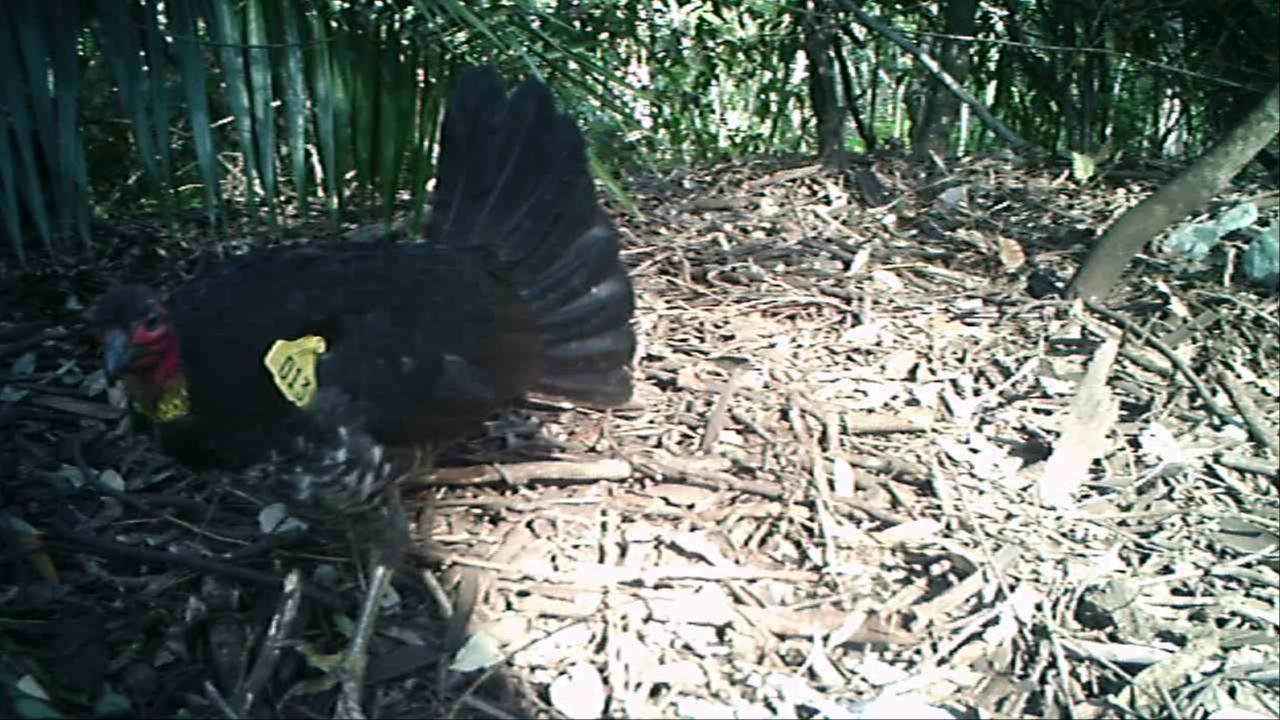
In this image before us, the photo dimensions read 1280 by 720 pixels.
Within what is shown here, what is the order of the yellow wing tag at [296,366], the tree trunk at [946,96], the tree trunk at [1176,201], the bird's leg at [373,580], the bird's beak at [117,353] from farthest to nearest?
the tree trunk at [946,96] < the tree trunk at [1176,201] < the yellow wing tag at [296,366] < the bird's beak at [117,353] < the bird's leg at [373,580]

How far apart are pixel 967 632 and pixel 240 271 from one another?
2087 millimetres

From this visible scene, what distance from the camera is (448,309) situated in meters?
3.19

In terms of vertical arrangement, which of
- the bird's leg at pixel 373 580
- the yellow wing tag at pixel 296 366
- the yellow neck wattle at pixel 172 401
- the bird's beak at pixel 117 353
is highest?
the bird's beak at pixel 117 353

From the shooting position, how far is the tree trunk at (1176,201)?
3.59 metres

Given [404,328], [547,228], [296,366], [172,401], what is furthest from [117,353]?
[547,228]

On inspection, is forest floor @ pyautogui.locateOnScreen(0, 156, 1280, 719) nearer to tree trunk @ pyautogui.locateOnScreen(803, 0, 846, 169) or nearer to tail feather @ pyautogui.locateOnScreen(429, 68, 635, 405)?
tail feather @ pyautogui.locateOnScreen(429, 68, 635, 405)

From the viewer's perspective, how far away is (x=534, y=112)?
3.41 m

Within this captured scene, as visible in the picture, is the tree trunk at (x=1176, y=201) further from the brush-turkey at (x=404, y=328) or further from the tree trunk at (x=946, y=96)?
the brush-turkey at (x=404, y=328)

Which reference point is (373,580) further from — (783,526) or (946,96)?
(946,96)

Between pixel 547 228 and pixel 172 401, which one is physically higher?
pixel 547 228

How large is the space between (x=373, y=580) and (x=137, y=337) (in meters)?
0.83

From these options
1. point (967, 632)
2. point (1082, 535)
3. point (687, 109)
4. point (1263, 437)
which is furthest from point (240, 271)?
point (687, 109)

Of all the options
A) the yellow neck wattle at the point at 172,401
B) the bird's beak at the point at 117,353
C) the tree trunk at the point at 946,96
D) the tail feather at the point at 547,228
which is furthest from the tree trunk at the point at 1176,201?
the bird's beak at the point at 117,353

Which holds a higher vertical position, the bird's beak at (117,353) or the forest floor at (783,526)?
the bird's beak at (117,353)
